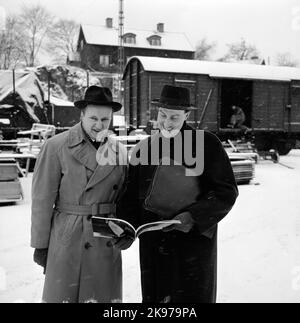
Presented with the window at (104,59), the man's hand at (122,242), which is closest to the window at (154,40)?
the window at (104,59)

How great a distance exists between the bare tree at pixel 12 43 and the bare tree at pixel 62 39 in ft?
7.91

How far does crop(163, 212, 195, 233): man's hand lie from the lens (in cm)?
232

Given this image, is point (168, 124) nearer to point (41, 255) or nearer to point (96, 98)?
point (96, 98)

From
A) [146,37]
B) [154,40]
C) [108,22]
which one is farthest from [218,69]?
[146,37]

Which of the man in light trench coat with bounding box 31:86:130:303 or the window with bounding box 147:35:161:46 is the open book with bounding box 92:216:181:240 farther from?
the window with bounding box 147:35:161:46

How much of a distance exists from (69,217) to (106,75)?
2726 centimetres

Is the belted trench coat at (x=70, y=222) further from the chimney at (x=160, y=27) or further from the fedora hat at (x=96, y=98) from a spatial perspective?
the chimney at (x=160, y=27)

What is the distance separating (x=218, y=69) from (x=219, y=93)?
1.02 metres

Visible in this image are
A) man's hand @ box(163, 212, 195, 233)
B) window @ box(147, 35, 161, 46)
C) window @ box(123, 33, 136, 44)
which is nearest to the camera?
man's hand @ box(163, 212, 195, 233)

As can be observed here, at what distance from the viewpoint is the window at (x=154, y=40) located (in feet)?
155

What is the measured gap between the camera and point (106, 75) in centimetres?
2891

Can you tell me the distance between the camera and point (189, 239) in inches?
96.3

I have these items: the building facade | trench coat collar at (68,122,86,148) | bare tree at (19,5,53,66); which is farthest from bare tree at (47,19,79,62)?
trench coat collar at (68,122,86,148)

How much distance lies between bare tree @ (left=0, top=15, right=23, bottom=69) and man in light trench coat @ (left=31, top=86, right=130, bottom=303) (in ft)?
47.8
